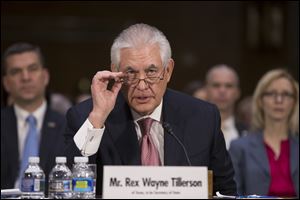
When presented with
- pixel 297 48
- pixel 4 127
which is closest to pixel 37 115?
pixel 4 127

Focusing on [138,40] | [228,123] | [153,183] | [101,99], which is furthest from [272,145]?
[153,183]

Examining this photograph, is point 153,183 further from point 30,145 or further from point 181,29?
point 181,29

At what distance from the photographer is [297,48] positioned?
454 inches

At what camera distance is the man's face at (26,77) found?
257 inches

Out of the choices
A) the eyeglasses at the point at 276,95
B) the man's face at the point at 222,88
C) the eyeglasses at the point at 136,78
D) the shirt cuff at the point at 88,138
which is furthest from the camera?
the man's face at the point at 222,88

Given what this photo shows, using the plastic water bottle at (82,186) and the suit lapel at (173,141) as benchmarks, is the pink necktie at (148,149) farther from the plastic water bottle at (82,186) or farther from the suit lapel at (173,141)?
the plastic water bottle at (82,186)

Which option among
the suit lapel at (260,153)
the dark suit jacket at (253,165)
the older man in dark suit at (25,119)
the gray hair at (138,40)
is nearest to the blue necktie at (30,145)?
the older man in dark suit at (25,119)

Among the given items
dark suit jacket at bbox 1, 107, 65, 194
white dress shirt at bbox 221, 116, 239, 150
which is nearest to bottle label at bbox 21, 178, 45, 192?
dark suit jacket at bbox 1, 107, 65, 194

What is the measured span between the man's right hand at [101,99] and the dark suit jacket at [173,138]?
192 mm

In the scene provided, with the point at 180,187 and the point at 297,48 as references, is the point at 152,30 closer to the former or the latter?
the point at 180,187

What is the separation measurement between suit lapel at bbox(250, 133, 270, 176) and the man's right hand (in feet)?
8.63

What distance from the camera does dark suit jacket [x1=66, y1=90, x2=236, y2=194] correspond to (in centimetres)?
392

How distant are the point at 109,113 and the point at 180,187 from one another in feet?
3.12

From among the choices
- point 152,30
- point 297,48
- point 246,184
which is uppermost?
point 297,48
